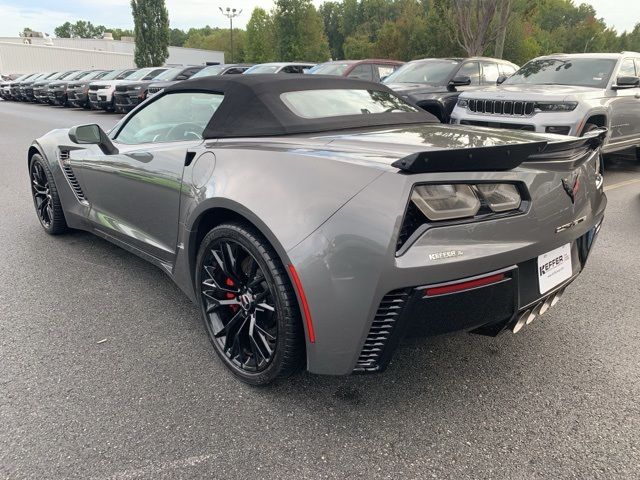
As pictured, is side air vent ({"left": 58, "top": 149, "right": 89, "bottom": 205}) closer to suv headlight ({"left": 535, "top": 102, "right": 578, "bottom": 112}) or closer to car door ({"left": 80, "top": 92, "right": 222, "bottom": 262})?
car door ({"left": 80, "top": 92, "right": 222, "bottom": 262})

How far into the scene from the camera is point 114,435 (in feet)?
6.73

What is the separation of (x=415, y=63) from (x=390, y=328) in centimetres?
885

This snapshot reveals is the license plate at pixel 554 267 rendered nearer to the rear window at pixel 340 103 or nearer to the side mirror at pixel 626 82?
the rear window at pixel 340 103

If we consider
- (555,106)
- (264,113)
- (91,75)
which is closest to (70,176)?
(264,113)

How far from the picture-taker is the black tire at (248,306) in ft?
6.81

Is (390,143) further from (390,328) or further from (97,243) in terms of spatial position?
(97,243)

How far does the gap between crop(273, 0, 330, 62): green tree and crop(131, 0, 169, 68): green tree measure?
10.8 meters

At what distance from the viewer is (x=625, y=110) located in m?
7.21

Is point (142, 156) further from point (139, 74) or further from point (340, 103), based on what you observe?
point (139, 74)

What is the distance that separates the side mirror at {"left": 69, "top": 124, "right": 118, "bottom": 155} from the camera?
10.9 ft

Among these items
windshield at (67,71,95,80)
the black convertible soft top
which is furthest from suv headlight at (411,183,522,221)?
windshield at (67,71,95,80)

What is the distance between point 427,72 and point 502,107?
2.90 m

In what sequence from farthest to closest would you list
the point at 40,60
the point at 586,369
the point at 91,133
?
1. the point at 40,60
2. the point at 91,133
3. the point at 586,369

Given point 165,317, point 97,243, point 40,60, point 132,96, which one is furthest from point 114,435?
point 40,60
